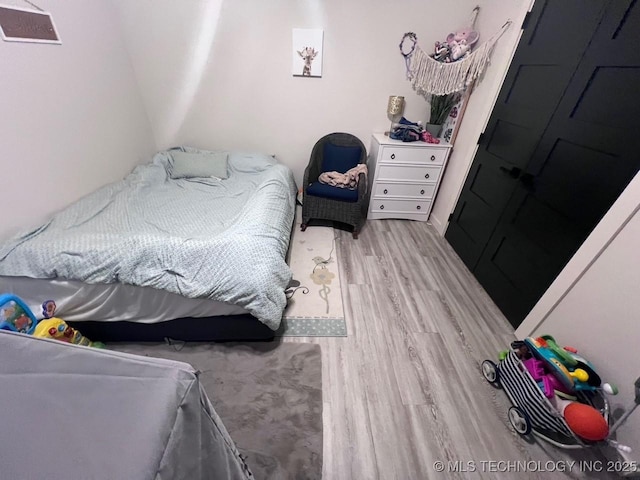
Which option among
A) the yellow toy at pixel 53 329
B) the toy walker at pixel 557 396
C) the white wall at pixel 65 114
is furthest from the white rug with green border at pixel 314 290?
the white wall at pixel 65 114

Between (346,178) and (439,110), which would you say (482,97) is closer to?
(439,110)

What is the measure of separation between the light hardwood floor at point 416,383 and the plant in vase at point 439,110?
4.68ft

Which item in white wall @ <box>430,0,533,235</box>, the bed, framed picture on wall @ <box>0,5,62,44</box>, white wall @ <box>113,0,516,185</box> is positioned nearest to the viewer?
the bed

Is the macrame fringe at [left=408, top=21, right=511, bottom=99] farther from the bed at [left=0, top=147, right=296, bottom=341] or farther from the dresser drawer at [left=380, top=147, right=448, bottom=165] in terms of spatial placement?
the bed at [left=0, top=147, right=296, bottom=341]

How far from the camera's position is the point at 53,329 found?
122 cm

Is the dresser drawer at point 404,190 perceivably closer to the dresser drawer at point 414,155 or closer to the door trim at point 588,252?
the dresser drawer at point 414,155

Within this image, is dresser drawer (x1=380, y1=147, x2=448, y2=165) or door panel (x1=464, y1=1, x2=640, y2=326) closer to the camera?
door panel (x1=464, y1=1, x2=640, y2=326)

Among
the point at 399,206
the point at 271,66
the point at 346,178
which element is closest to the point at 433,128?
the point at 399,206

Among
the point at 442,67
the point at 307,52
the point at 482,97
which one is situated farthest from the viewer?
the point at 307,52

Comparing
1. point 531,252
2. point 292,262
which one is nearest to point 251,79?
point 292,262

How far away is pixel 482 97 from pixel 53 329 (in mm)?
3200

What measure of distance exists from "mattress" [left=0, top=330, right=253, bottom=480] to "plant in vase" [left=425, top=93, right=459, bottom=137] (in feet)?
9.41

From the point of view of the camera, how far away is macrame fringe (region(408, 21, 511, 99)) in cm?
209

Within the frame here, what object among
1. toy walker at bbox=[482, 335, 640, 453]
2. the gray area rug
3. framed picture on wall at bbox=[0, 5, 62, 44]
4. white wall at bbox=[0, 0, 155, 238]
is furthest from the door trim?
framed picture on wall at bbox=[0, 5, 62, 44]
